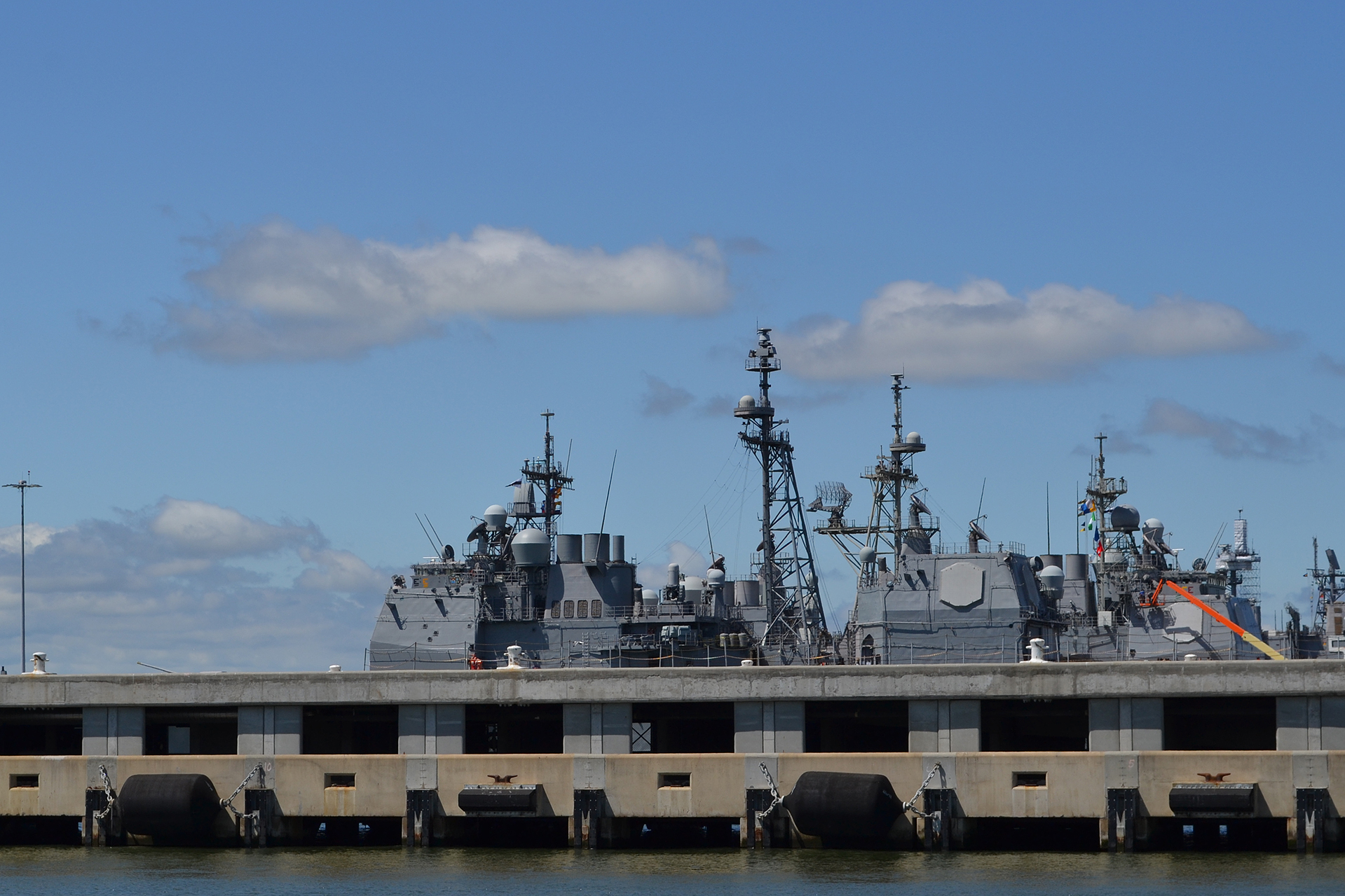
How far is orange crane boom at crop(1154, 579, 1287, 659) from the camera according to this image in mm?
61062

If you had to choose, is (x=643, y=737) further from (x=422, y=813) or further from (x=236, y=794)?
(x=236, y=794)

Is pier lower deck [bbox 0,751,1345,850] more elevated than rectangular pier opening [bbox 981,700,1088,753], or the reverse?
rectangular pier opening [bbox 981,700,1088,753]

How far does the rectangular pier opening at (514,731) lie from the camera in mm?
51500

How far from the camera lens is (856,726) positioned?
176ft

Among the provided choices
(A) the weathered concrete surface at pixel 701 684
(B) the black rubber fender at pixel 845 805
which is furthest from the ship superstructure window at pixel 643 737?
(B) the black rubber fender at pixel 845 805

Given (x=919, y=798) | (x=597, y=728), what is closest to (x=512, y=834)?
(x=597, y=728)

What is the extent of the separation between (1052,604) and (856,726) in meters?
12.9

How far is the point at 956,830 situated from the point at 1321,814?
8.44 m

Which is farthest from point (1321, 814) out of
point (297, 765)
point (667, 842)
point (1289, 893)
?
point (297, 765)

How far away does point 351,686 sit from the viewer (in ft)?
160

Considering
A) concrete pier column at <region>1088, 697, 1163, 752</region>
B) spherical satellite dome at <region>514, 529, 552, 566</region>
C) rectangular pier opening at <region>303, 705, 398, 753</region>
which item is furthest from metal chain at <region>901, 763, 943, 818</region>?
spherical satellite dome at <region>514, 529, 552, 566</region>

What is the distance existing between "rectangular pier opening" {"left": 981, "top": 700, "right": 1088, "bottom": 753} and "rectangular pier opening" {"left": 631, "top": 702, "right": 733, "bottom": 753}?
747 cm

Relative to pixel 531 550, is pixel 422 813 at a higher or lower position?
lower

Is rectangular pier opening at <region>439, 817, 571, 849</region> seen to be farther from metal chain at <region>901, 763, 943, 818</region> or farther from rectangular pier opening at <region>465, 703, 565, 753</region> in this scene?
metal chain at <region>901, 763, 943, 818</region>
